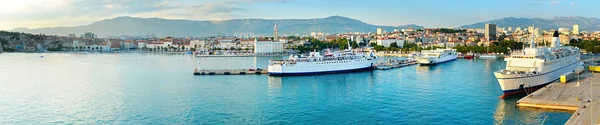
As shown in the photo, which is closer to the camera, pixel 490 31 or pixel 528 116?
pixel 528 116

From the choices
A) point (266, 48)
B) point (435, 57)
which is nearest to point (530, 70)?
point (435, 57)

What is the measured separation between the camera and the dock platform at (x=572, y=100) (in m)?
8.95

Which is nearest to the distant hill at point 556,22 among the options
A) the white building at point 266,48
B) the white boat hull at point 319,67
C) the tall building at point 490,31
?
the tall building at point 490,31

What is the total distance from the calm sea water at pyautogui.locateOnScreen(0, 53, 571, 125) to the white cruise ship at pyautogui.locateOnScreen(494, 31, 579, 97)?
57cm

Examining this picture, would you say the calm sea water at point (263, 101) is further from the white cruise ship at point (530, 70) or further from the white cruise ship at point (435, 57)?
the white cruise ship at point (435, 57)

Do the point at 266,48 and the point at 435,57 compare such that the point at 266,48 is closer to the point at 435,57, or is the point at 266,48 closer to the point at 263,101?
the point at 435,57

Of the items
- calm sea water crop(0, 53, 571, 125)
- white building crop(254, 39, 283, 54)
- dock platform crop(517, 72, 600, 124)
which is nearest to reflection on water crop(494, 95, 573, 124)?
calm sea water crop(0, 53, 571, 125)

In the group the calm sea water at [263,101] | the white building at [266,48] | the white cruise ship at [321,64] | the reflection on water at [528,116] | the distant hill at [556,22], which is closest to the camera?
the reflection on water at [528,116]

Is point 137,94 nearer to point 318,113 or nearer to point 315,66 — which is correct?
point 318,113

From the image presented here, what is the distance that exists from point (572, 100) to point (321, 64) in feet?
41.1

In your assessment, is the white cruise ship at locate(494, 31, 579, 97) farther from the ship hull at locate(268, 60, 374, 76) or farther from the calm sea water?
the ship hull at locate(268, 60, 374, 76)

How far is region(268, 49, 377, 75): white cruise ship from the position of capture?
21.5 m

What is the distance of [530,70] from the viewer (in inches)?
564

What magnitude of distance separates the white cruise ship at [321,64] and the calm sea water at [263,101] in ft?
4.99
